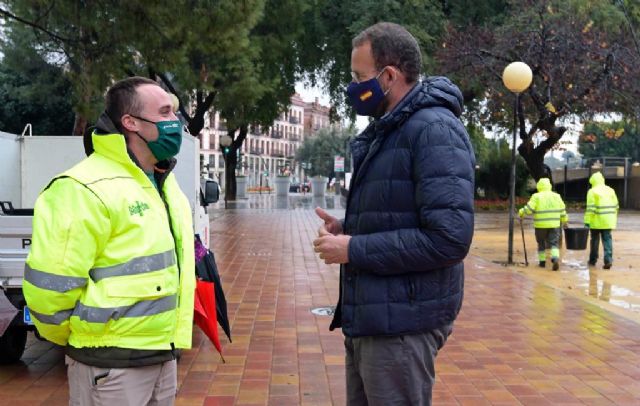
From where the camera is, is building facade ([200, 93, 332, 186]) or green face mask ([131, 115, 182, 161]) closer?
green face mask ([131, 115, 182, 161])

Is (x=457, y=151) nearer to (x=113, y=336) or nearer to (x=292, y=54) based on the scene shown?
(x=113, y=336)

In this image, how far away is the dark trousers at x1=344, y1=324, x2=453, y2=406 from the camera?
2.30m

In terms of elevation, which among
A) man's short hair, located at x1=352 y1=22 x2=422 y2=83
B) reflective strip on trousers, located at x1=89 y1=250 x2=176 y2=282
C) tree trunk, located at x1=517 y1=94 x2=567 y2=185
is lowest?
reflective strip on trousers, located at x1=89 y1=250 x2=176 y2=282

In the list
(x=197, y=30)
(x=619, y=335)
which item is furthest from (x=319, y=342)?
(x=197, y=30)

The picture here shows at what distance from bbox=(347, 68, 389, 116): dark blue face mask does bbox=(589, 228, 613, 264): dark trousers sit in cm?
1017

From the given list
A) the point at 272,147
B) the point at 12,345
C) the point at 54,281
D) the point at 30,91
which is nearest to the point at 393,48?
the point at 54,281

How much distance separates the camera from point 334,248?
2.36 m

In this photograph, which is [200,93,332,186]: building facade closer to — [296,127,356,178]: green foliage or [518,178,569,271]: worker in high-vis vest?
[296,127,356,178]: green foliage

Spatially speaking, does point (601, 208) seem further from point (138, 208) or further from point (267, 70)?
point (267, 70)

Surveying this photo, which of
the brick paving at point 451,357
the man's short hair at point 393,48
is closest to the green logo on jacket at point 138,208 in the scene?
the man's short hair at point 393,48

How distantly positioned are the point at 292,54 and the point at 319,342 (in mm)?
20453

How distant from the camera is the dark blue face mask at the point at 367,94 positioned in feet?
7.86

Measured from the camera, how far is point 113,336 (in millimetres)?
2236

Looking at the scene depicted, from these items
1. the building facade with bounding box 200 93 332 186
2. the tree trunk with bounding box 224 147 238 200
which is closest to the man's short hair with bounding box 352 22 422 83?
the tree trunk with bounding box 224 147 238 200
